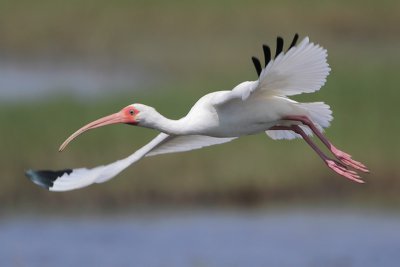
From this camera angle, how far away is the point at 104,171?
13.3 meters

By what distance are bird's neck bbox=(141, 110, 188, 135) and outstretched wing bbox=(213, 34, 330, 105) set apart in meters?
0.43

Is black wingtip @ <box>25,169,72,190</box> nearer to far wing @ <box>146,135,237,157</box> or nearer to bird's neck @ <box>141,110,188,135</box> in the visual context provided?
far wing @ <box>146,135,237,157</box>

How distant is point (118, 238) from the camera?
19422 mm

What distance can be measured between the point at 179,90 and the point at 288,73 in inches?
503

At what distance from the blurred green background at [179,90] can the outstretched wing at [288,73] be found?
7.66 metres

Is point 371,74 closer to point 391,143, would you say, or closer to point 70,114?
point 391,143

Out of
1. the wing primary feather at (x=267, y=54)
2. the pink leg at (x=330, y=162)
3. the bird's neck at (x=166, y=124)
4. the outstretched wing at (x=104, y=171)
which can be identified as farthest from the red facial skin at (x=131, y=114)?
the wing primary feather at (x=267, y=54)


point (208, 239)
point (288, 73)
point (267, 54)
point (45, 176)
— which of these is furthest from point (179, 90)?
point (267, 54)

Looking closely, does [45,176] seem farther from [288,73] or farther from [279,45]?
[279,45]

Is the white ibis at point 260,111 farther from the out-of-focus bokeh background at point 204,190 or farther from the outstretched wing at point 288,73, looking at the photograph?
the out-of-focus bokeh background at point 204,190

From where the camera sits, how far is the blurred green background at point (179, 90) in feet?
67.9

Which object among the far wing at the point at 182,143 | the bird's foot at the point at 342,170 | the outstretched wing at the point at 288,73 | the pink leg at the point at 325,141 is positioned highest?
the outstretched wing at the point at 288,73

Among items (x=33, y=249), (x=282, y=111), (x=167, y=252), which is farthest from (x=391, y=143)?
A: (x=282, y=111)

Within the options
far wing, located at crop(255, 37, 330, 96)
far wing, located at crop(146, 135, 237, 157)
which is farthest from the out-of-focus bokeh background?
far wing, located at crop(255, 37, 330, 96)
